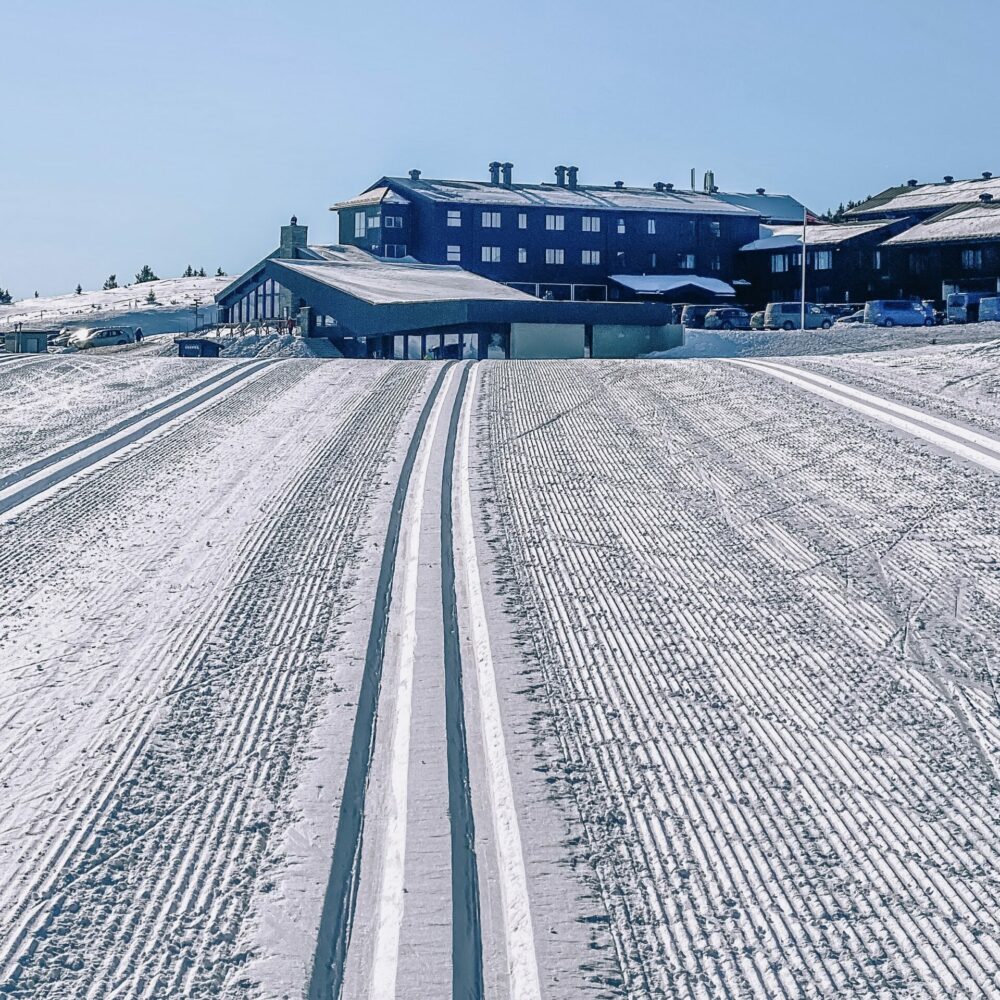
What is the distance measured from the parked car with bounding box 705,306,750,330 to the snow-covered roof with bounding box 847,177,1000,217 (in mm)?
25125

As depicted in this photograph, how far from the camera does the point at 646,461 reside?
12.1 m

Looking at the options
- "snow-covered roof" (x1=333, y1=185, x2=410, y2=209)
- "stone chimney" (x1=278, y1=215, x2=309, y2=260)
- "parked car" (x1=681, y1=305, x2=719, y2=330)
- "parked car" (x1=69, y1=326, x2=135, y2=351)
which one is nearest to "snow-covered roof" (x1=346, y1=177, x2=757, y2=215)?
"snow-covered roof" (x1=333, y1=185, x2=410, y2=209)

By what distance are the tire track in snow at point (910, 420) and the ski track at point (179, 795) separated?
18.6 feet

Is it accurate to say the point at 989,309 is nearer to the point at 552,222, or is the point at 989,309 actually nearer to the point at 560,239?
the point at 560,239

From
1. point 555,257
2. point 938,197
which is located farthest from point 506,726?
point 938,197

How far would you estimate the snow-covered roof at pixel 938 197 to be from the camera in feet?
234

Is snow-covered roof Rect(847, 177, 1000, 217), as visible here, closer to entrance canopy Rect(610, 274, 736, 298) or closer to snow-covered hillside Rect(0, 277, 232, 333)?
entrance canopy Rect(610, 274, 736, 298)

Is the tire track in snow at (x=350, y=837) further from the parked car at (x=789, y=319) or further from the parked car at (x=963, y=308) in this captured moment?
the parked car at (x=963, y=308)

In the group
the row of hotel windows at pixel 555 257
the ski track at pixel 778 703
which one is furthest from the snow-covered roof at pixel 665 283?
the ski track at pixel 778 703

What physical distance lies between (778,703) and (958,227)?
6093 cm

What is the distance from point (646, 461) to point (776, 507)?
2.32 metres

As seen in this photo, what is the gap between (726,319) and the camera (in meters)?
49.5

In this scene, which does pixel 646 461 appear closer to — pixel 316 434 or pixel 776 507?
pixel 776 507

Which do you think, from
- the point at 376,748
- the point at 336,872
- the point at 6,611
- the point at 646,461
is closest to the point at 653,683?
the point at 376,748
